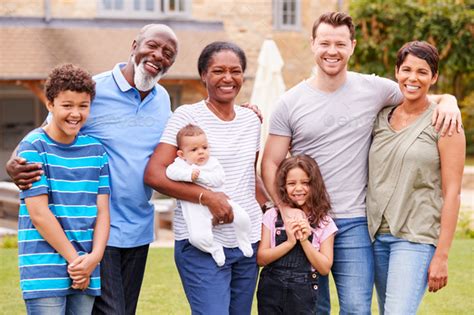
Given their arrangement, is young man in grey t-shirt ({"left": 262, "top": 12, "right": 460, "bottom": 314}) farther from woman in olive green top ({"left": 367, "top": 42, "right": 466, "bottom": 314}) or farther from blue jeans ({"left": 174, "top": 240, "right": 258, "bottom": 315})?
blue jeans ({"left": 174, "top": 240, "right": 258, "bottom": 315})

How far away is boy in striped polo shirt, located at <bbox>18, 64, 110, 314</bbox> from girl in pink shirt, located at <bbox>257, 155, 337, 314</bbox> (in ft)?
2.77

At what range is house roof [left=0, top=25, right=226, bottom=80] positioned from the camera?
625 inches

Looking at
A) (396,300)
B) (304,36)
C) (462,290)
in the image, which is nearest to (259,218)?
(396,300)

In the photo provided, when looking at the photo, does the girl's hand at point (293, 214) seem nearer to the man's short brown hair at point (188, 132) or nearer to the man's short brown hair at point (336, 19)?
the man's short brown hair at point (188, 132)

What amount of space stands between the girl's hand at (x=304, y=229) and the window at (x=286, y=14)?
50.1 ft

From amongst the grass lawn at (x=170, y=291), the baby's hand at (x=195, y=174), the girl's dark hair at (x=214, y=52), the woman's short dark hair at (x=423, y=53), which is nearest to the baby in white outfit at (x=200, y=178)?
the baby's hand at (x=195, y=174)

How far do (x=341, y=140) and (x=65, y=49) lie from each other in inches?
516

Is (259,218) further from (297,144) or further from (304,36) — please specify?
(304,36)

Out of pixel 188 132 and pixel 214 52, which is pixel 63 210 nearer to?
pixel 188 132

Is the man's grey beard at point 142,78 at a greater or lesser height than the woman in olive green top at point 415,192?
greater

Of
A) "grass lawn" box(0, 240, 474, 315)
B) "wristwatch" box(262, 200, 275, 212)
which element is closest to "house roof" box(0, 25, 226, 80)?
"grass lawn" box(0, 240, 474, 315)

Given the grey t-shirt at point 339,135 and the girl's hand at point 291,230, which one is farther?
the grey t-shirt at point 339,135

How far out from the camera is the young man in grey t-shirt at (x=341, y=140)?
13.6ft

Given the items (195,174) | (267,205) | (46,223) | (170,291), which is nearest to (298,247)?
(267,205)
